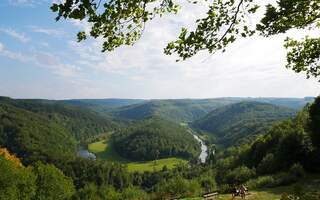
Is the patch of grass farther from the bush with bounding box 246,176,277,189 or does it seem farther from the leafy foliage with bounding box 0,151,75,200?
the leafy foliage with bounding box 0,151,75,200

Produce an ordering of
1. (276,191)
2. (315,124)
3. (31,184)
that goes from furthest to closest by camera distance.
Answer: (31,184), (315,124), (276,191)

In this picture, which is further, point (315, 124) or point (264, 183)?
point (315, 124)

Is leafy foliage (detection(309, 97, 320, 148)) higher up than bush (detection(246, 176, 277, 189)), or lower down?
higher up

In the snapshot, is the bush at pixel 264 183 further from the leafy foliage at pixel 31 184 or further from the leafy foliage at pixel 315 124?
the leafy foliage at pixel 31 184

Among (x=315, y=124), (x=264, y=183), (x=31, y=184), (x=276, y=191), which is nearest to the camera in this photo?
(x=276, y=191)

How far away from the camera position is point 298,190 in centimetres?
1714

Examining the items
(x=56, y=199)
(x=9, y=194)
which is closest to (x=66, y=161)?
(x=56, y=199)

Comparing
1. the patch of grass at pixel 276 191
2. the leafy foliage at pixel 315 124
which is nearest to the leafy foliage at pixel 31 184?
the patch of grass at pixel 276 191

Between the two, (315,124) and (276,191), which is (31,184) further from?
(276,191)

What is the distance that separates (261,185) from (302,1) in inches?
850

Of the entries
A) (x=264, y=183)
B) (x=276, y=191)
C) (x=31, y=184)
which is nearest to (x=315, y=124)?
(x=264, y=183)

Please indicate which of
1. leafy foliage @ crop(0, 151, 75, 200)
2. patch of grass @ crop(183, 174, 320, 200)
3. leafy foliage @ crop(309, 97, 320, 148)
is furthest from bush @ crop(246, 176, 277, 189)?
leafy foliage @ crop(0, 151, 75, 200)

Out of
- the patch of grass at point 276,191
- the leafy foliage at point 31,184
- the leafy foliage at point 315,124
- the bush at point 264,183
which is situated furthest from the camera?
the leafy foliage at point 31,184

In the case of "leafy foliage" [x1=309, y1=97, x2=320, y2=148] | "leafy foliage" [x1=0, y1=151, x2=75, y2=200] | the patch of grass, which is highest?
"leafy foliage" [x1=309, y1=97, x2=320, y2=148]
